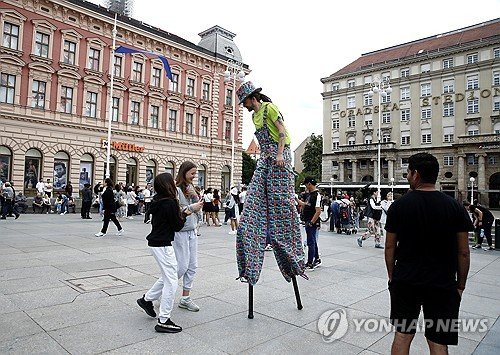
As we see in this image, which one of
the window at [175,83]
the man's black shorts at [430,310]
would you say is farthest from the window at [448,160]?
the man's black shorts at [430,310]

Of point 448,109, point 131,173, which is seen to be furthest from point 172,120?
point 448,109

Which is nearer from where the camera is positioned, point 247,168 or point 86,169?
point 86,169

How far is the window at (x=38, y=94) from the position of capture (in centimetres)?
2814

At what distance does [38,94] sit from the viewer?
28438mm

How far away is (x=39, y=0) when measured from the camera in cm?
2806

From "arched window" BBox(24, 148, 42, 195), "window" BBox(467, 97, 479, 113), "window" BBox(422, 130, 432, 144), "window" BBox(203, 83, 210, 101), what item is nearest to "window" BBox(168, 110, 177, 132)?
"window" BBox(203, 83, 210, 101)

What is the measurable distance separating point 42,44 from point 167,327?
104ft

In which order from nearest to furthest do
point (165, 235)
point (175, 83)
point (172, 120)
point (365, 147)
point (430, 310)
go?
point (430, 310)
point (165, 235)
point (172, 120)
point (175, 83)
point (365, 147)

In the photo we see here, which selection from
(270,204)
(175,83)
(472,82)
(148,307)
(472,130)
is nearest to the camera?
(148,307)

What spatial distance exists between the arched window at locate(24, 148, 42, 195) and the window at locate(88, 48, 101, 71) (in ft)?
28.4

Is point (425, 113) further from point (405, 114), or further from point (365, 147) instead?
point (365, 147)

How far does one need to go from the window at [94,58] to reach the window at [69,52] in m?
1.34

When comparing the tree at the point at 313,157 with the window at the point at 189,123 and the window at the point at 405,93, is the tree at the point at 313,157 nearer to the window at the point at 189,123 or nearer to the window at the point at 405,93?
the window at the point at 405,93

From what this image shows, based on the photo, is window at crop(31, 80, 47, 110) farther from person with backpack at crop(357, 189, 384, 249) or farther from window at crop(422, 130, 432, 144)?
window at crop(422, 130, 432, 144)
